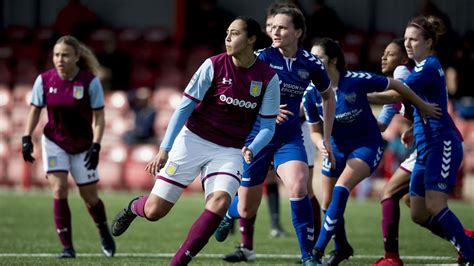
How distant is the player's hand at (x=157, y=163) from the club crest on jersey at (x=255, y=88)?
850 millimetres

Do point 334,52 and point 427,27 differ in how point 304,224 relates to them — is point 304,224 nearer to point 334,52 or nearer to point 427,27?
point 334,52

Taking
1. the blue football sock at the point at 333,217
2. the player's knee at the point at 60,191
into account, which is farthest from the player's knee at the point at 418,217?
the player's knee at the point at 60,191

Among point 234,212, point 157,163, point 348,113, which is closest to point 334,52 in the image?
point 348,113

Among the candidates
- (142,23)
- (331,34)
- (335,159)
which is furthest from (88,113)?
(142,23)

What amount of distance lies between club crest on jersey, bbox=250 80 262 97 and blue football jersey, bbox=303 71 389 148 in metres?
1.51

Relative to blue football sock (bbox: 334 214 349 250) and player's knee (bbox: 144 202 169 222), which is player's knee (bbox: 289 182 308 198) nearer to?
blue football sock (bbox: 334 214 349 250)

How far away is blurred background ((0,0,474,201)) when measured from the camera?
63.2 ft

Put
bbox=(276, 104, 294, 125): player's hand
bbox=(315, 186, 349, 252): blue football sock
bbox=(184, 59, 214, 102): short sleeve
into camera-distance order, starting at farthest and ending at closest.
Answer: bbox=(276, 104, 294, 125): player's hand, bbox=(315, 186, 349, 252): blue football sock, bbox=(184, 59, 214, 102): short sleeve

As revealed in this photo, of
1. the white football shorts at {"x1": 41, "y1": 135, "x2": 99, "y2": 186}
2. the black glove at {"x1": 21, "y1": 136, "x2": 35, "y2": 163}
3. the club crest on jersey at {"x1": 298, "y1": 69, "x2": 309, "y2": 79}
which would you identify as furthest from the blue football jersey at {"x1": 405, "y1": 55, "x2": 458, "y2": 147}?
the black glove at {"x1": 21, "y1": 136, "x2": 35, "y2": 163}

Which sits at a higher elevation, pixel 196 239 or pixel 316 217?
pixel 196 239

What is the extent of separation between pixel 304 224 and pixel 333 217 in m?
0.33

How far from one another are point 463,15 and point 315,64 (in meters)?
13.6

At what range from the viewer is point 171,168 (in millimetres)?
7703

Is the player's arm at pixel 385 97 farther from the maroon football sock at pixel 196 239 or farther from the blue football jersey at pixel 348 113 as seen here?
the maroon football sock at pixel 196 239
